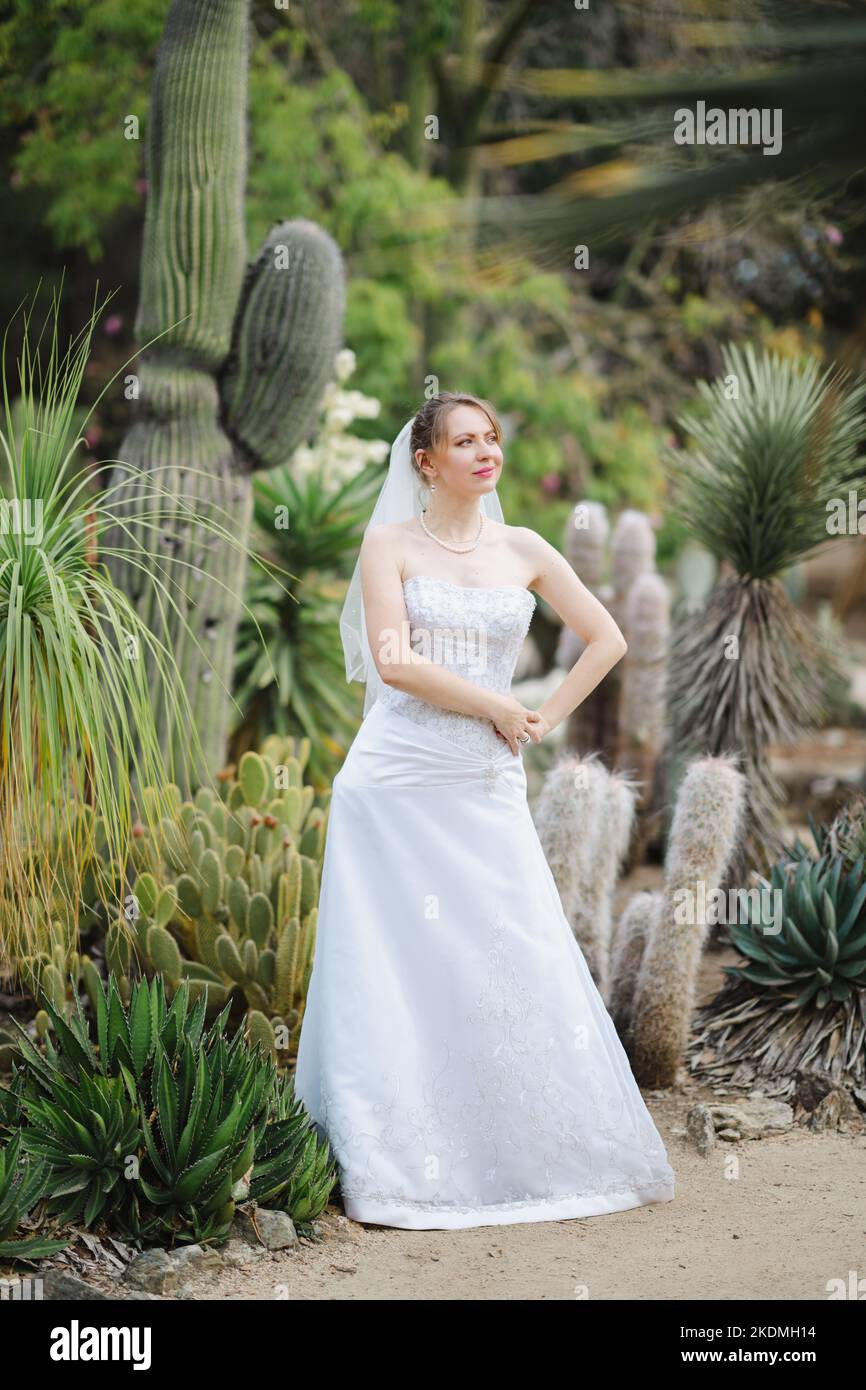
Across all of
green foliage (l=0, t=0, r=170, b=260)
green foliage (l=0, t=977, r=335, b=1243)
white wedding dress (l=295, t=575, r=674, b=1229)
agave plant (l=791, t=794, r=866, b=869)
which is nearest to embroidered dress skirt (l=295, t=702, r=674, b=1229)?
white wedding dress (l=295, t=575, r=674, b=1229)

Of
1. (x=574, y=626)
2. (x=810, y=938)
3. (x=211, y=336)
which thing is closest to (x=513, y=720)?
(x=574, y=626)

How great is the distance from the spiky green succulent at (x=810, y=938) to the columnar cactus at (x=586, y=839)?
52 cm

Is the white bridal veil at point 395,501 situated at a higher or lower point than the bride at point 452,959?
higher

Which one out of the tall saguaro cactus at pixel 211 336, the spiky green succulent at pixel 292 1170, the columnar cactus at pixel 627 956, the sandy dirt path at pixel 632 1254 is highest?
the tall saguaro cactus at pixel 211 336

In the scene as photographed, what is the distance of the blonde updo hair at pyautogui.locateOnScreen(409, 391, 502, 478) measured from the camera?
13.8ft

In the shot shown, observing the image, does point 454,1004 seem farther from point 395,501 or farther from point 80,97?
point 80,97

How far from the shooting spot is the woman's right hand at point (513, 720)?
163 inches

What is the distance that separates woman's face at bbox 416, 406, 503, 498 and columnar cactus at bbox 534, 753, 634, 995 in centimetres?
132

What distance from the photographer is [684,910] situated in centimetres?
498

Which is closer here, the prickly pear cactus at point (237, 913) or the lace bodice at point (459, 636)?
the lace bodice at point (459, 636)

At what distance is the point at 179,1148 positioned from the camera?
3621mm

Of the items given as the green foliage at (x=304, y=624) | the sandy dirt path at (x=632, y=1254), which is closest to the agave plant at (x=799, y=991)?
the sandy dirt path at (x=632, y=1254)

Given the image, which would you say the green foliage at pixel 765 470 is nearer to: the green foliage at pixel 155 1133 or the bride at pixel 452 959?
the bride at pixel 452 959

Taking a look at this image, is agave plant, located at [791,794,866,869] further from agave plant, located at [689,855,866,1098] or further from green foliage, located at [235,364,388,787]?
green foliage, located at [235,364,388,787]
